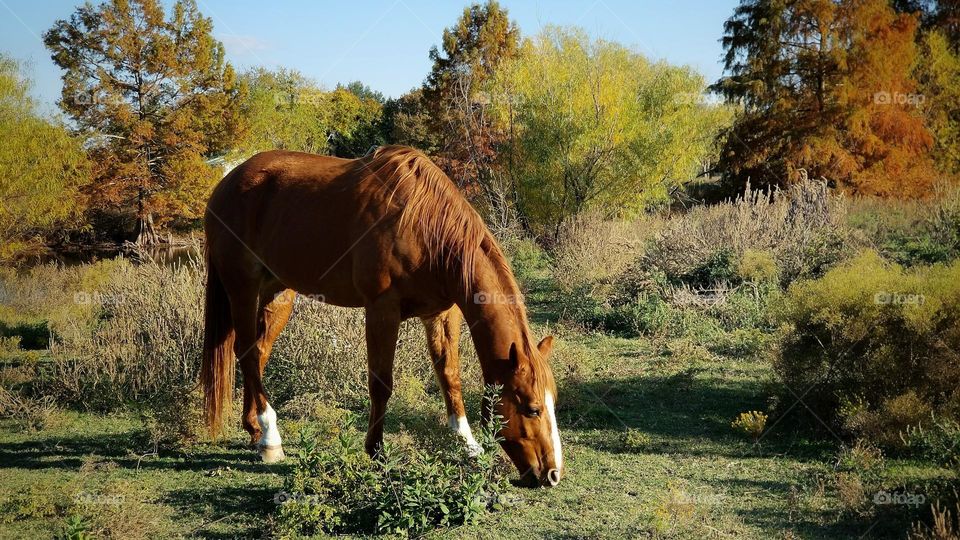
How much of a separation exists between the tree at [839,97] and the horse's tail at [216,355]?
776 inches

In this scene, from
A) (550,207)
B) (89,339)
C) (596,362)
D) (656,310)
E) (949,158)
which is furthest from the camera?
(949,158)

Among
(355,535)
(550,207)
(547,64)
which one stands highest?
(547,64)

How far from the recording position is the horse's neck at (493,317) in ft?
13.1

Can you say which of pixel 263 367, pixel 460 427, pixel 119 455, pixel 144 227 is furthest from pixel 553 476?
pixel 144 227

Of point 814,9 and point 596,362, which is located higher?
point 814,9

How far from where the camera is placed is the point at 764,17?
22766mm

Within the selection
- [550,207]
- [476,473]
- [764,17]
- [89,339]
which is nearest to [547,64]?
[550,207]

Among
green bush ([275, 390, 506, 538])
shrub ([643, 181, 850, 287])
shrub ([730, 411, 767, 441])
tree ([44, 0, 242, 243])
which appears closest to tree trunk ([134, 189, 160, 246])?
tree ([44, 0, 242, 243])

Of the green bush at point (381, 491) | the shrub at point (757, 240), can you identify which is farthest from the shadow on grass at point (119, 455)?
the shrub at point (757, 240)

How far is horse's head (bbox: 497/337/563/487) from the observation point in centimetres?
376

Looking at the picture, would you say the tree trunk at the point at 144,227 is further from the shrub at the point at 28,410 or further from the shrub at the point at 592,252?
the shrub at the point at 28,410

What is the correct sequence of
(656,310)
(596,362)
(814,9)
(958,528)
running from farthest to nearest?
1. (814,9)
2. (656,310)
3. (596,362)
4. (958,528)

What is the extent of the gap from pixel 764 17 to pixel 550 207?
11.9 metres

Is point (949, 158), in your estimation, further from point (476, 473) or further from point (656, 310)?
point (476, 473)
